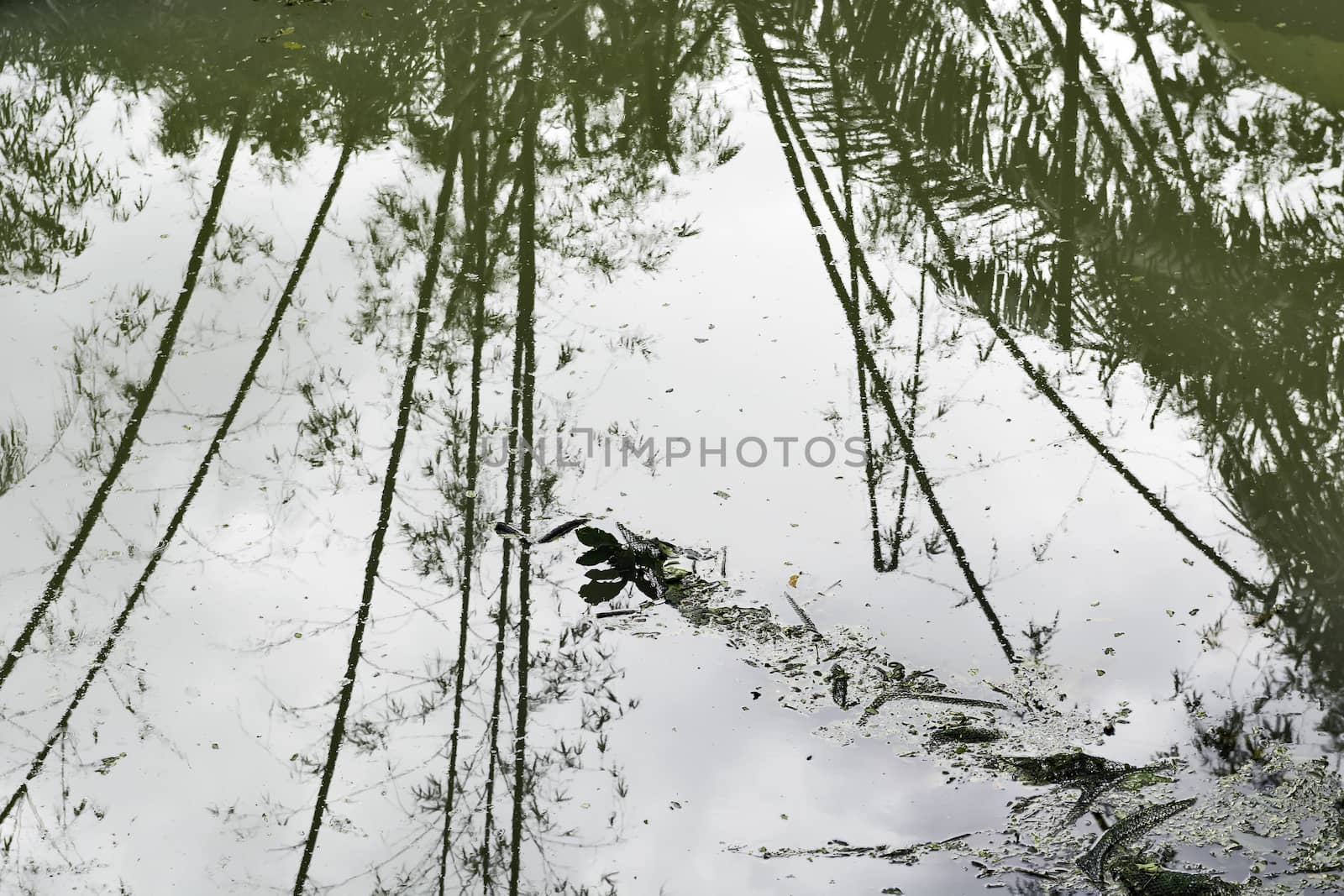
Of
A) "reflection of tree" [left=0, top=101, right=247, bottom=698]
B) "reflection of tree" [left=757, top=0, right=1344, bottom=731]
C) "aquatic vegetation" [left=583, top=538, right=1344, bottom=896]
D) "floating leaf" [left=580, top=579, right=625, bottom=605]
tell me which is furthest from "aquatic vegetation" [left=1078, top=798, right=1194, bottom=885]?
"reflection of tree" [left=0, top=101, right=247, bottom=698]

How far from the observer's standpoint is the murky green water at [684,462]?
2.28 meters

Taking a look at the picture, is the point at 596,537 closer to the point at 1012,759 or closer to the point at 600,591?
the point at 600,591

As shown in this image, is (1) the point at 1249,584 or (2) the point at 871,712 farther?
(1) the point at 1249,584

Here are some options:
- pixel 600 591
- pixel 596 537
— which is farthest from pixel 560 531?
pixel 600 591

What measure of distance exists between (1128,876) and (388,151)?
3.84 metres

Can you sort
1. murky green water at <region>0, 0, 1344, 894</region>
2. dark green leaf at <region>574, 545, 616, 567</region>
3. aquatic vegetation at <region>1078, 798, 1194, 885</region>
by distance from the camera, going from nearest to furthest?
aquatic vegetation at <region>1078, 798, 1194, 885</region>
murky green water at <region>0, 0, 1344, 894</region>
dark green leaf at <region>574, 545, 616, 567</region>

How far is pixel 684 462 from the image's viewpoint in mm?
3203

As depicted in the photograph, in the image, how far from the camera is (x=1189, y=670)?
8.23ft

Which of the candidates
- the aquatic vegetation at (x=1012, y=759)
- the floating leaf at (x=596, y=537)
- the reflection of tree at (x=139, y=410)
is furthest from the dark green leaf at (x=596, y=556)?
the reflection of tree at (x=139, y=410)

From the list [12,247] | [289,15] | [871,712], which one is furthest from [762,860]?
[289,15]

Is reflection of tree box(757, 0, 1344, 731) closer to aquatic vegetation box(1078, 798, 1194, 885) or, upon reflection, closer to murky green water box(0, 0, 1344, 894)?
murky green water box(0, 0, 1344, 894)

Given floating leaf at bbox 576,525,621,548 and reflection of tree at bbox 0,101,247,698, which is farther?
floating leaf at bbox 576,525,621,548

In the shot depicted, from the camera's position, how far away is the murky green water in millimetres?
2277

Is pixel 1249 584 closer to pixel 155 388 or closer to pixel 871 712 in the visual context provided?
pixel 871 712
